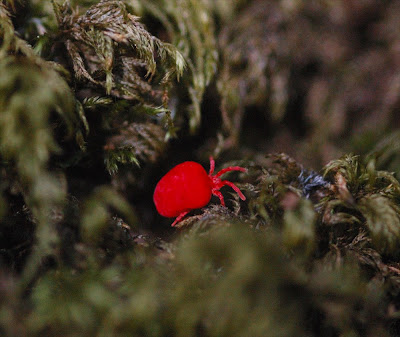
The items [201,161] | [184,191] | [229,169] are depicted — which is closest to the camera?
[184,191]

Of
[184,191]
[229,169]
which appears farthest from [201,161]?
[184,191]

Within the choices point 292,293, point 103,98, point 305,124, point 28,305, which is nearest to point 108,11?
point 103,98

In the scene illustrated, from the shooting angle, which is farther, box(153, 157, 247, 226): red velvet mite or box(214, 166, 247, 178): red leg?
box(214, 166, 247, 178): red leg

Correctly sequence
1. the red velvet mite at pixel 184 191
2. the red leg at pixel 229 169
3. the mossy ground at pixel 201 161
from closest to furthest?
the mossy ground at pixel 201 161 → the red velvet mite at pixel 184 191 → the red leg at pixel 229 169

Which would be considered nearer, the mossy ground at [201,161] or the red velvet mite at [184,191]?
the mossy ground at [201,161]

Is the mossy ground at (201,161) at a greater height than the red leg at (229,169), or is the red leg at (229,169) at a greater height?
the mossy ground at (201,161)

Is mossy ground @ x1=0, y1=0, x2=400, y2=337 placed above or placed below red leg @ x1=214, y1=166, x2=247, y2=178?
above

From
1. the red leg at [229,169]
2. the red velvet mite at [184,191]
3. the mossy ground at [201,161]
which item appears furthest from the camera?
the red leg at [229,169]

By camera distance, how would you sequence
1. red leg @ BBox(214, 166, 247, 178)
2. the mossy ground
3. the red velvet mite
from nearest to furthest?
the mossy ground → the red velvet mite → red leg @ BBox(214, 166, 247, 178)

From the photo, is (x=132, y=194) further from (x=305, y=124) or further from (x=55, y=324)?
(x=305, y=124)

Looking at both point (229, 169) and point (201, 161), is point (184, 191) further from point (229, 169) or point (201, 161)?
point (201, 161)

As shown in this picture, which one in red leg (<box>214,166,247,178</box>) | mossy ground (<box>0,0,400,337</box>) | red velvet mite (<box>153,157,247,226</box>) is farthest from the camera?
red leg (<box>214,166,247,178</box>)
